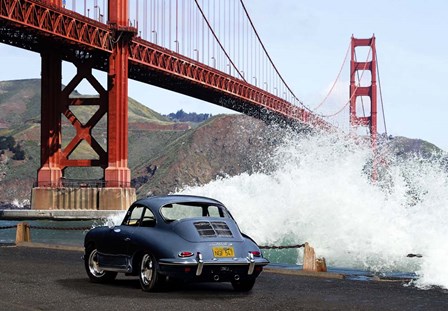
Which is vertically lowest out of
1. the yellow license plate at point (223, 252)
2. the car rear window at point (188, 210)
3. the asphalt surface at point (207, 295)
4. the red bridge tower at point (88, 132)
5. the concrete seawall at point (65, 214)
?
the asphalt surface at point (207, 295)

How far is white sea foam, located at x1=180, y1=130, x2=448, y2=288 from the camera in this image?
88.0ft

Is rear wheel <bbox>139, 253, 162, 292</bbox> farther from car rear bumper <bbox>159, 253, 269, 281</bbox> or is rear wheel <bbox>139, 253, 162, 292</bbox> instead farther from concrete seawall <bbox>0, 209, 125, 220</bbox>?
concrete seawall <bbox>0, 209, 125, 220</bbox>

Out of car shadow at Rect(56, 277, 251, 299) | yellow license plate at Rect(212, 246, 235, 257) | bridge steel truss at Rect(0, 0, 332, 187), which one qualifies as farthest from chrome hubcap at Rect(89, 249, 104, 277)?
bridge steel truss at Rect(0, 0, 332, 187)

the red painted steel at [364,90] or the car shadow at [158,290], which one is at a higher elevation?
the red painted steel at [364,90]

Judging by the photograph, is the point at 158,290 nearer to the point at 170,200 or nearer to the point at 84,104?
the point at 170,200

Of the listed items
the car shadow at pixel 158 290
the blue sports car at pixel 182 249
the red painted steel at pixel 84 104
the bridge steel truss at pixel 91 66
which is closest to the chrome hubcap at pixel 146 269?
the blue sports car at pixel 182 249

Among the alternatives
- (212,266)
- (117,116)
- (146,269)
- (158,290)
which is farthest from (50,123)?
(212,266)

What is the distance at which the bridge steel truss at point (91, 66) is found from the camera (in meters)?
63.6

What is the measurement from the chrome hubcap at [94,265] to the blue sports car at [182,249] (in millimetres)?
490

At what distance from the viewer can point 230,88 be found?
8512 cm

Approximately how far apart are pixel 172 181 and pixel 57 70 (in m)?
128

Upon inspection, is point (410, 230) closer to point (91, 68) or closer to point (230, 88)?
point (91, 68)

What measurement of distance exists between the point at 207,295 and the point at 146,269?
3.33ft

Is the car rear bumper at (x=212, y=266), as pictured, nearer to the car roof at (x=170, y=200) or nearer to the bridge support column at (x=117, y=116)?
the car roof at (x=170, y=200)
